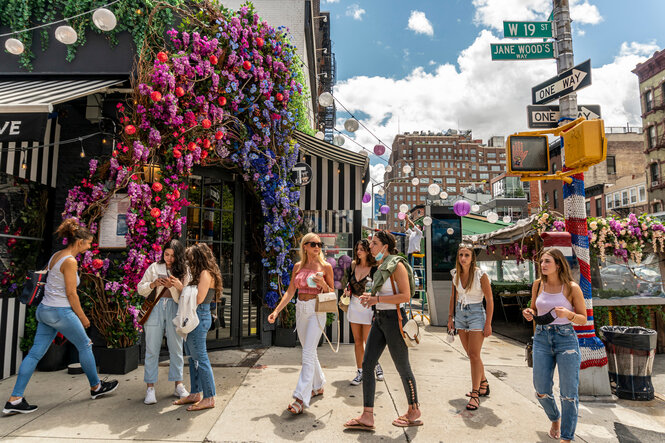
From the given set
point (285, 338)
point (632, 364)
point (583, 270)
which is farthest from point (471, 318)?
point (285, 338)

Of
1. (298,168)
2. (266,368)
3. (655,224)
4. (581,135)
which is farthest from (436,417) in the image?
(655,224)

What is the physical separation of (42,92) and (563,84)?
7.10m

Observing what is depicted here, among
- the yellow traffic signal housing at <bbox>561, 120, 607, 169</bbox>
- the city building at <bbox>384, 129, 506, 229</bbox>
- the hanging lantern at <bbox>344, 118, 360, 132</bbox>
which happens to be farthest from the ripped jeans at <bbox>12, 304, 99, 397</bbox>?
the city building at <bbox>384, 129, 506, 229</bbox>

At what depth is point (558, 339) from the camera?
3.31m

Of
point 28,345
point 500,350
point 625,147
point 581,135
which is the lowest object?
point 500,350

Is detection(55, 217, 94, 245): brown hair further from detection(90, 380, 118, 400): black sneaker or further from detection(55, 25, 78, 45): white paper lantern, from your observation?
detection(55, 25, 78, 45): white paper lantern

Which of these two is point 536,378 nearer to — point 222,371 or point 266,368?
point 266,368

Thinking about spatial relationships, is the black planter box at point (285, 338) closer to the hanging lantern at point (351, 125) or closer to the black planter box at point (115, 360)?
the black planter box at point (115, 360)

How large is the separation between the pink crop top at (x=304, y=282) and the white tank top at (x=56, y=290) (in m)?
2.45

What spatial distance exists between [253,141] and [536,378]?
5.54 meters

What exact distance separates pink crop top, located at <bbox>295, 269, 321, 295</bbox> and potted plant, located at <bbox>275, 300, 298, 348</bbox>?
117 inches

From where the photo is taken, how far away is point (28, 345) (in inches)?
206

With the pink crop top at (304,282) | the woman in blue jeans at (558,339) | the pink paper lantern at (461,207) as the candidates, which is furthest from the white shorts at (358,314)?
the pink paper lantern at (461,207)

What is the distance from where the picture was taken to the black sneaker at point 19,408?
149 inches
